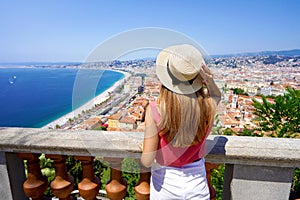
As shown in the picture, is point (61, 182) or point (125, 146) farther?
point (61, 182)

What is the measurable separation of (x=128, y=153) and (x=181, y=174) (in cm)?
39

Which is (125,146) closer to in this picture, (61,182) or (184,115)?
(184,115)

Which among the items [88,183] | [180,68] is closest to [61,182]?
[88,183]

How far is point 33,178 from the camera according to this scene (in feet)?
5.35

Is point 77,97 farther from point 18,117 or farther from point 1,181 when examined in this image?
point 18,117

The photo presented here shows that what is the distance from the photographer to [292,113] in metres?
5.82

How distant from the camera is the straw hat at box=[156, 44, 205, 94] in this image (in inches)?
39.2

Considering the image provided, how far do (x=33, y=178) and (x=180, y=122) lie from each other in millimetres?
1396

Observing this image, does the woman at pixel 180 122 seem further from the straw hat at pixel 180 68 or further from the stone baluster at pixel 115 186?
the stone baluster at pixel 115 186

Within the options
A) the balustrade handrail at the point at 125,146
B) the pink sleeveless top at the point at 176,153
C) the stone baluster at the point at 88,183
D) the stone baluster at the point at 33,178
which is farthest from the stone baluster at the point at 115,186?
the stone baluster at the point at 33,178

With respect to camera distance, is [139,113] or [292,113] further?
[292,113]

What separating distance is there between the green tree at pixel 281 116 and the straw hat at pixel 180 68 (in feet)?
20.0

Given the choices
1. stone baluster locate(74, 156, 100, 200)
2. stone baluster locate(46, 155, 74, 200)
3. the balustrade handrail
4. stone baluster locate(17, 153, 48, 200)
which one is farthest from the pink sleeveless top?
stone baluster locate(17, 153, 48, 200)

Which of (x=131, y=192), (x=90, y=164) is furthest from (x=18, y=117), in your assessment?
(x=90, y=164)
